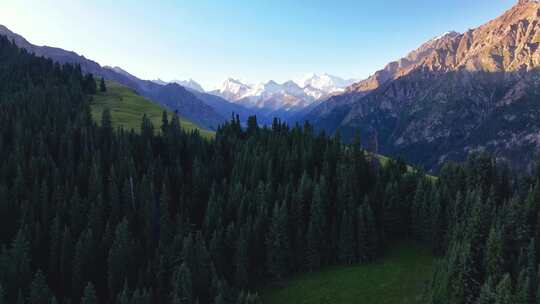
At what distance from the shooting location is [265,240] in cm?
9325

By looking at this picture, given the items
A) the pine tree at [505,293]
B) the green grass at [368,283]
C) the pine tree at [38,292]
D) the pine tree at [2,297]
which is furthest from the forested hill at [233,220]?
the green grass at [368,283]

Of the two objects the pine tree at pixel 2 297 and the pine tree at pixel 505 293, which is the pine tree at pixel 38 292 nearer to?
the pine tree at pixel 2 297

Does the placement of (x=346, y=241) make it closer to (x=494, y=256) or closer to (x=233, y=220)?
(x=233, y=220)

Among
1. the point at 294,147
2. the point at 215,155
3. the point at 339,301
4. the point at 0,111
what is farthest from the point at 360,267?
the point at 0,111

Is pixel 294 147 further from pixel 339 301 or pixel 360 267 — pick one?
pixel 339 301

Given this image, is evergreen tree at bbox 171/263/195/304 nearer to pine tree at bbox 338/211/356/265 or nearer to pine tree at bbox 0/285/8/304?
pine tree at bbox 0/285/8/304

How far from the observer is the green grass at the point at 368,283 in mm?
73812

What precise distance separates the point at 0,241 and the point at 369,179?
317 feet

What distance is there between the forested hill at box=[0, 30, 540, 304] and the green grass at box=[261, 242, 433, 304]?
4092mm

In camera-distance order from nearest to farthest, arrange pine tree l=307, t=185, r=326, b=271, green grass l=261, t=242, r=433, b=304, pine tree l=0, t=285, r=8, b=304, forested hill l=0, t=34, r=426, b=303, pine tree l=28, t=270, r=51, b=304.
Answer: pine tree l=0, t=285, r=8, b=304
pine tree l=28, t=270, r=51, b=304
green grass l=261, t=242, r=433, b=304
forested hill l=0, t=34, r=426, b=303
pine tree l=307, t=185, r=326, b=271

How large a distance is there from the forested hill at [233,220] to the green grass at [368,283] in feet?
13.4

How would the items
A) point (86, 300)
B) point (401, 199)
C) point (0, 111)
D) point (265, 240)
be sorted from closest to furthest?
point (86, 300) → point (265, 240) → point (401, 199) → point (0, 111)

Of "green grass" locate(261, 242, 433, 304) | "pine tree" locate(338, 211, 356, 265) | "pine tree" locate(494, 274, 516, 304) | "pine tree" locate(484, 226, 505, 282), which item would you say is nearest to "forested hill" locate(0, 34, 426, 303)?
"pine tree" locate(338, 211, 356, 265)

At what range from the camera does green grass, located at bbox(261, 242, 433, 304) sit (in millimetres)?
73812
